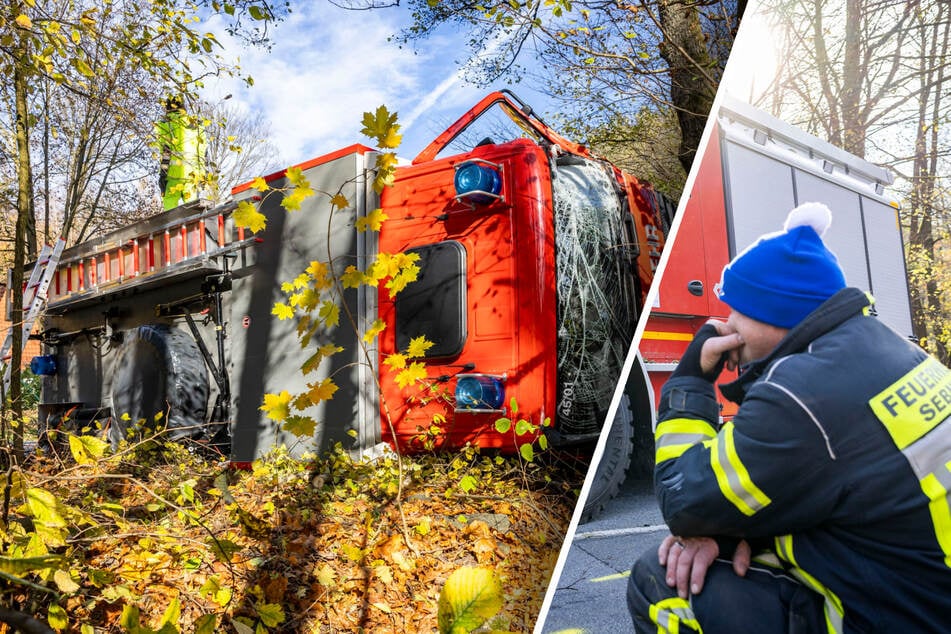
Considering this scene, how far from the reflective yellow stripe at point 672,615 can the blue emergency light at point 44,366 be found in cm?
647

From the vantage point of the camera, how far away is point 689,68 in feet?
6.04

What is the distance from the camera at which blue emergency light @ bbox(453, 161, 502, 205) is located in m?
2.48

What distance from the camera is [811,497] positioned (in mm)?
625

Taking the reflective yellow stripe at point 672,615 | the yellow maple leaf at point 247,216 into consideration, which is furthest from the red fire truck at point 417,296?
the reflective yellow stripe at point 672,615

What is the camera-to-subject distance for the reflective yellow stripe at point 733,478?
25.2 inches

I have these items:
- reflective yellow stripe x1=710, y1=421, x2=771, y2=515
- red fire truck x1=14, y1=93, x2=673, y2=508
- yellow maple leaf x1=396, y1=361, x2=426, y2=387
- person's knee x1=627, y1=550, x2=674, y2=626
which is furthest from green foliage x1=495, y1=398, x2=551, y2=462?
reflective yellow stripe x1=710, y1=421, x2=771, y2=515

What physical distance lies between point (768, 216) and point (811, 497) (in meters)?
0.34

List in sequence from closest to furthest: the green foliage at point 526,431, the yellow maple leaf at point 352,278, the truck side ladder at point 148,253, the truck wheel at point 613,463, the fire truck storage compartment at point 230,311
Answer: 1. the truck wheel at point 613,463
2. the yellow maple leaf at point 352,278
3. the green foliage at point 526,431
4. the fire truck storage compartment at point 230,311
5. the truck side ladder at point 148,253

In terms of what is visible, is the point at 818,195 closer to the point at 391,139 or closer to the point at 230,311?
the point at 391,139

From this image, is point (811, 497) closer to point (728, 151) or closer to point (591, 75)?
point (728, 151)

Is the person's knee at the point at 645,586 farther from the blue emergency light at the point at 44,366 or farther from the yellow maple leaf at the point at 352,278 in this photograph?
the blue emergency light at the point at 44,366

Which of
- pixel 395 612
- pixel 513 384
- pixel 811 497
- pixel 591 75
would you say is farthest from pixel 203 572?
pixel 591 75

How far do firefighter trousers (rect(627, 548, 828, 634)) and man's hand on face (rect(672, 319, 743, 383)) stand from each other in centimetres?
21

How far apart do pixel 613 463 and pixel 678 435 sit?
0.57 ft
